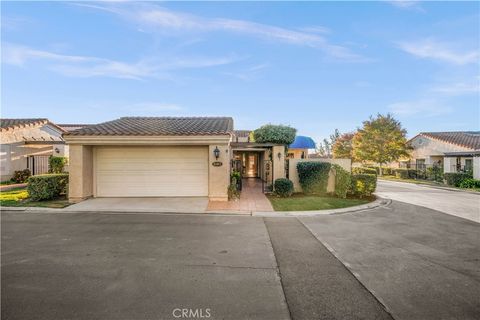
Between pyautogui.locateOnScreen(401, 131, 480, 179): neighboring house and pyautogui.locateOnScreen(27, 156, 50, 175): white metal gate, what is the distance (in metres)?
36.3

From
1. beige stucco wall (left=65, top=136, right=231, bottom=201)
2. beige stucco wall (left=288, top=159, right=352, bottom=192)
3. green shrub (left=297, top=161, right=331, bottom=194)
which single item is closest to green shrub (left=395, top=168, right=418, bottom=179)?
beige stucco wall (left=288, top=159, right=352, bottom=192)

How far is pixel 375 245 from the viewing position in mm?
5828

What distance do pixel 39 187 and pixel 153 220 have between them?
7028mm

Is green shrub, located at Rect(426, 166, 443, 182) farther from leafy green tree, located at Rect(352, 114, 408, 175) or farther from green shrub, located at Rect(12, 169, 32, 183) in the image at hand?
green shrub, located at Rect(12, 169, 32, 183)

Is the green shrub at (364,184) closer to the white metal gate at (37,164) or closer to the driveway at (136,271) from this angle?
the driveway at (136,271)

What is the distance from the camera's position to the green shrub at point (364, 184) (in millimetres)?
12414

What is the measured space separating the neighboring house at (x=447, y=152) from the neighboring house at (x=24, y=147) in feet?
111

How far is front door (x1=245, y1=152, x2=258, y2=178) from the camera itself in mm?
24656

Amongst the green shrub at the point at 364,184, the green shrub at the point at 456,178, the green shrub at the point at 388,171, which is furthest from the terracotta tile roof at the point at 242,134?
the green shrub at the point at 456,178

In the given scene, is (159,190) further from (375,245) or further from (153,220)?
(375,245)

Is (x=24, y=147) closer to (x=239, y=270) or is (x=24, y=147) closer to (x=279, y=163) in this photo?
(x=279, y=163)

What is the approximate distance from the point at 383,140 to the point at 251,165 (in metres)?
17.1

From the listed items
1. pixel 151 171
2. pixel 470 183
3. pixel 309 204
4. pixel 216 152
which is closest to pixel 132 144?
pixel 151 171

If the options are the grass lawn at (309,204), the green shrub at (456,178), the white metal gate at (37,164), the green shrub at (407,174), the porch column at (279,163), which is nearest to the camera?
the grass lawn at (309,204)
